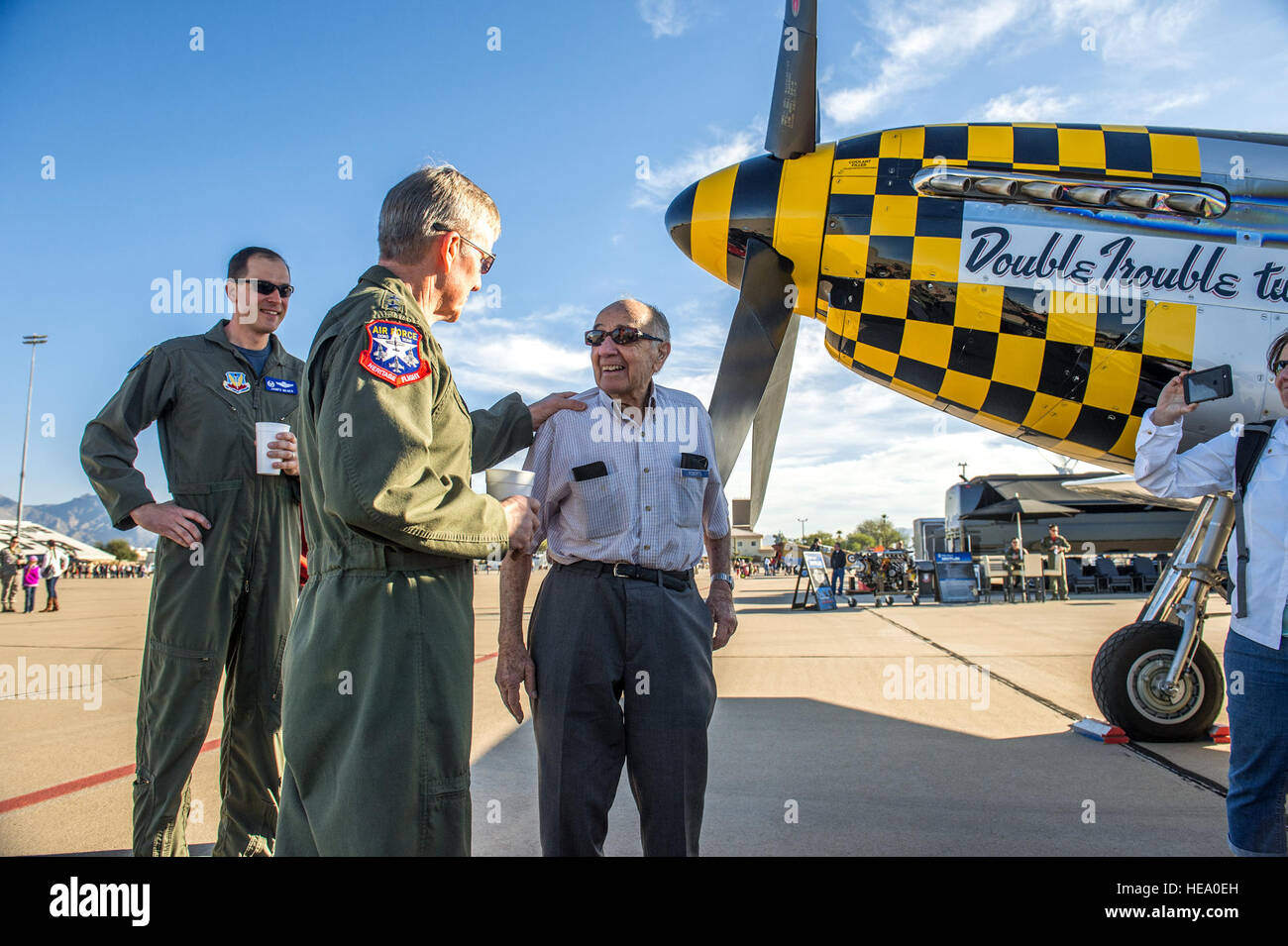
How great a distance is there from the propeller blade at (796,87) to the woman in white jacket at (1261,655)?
97.7 inches

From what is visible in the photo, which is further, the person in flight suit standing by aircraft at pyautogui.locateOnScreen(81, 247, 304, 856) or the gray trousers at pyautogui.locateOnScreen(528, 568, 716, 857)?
the person in flight suit standing by aircraft at pyautogui.locateOnScreen(81, 247, 304, 856)

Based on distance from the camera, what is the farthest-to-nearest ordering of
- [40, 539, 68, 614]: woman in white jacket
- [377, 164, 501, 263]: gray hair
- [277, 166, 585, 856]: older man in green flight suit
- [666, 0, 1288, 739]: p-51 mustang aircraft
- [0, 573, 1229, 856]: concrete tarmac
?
[40, 539, 68, 614]: woman in white jacket → [666, 0, 1288, 739]: p-51 mustang aircraft → [0, 573, 1229, 856]: concrete tarmac → [377, 164, 501, 263]: gray hair → [277, 166, 585, 856]: older man in green flight suit

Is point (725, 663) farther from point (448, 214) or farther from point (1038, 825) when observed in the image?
point (448, 214)

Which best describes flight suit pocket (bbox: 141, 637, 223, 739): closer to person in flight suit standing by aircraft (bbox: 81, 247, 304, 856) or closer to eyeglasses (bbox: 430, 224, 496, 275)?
person in flight suit standing by aircraft (bbox: 81, 247, 304, 856)

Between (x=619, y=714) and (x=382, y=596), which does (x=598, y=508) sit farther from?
(x=382, y=596)

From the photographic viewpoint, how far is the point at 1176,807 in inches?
111

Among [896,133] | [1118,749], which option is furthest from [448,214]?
[1118,749]

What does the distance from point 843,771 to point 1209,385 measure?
220 cm

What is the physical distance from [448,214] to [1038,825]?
2904 millimetres

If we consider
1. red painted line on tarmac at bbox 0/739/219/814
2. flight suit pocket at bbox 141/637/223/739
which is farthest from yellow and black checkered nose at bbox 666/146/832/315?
red painted line on tarmac at bbox 0/739/219/814

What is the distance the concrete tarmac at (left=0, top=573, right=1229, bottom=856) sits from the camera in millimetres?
2545

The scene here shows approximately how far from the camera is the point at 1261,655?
2.04 metres

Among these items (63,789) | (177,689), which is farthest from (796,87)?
(63,789)

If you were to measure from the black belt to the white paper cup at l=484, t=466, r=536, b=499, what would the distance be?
383 mm
